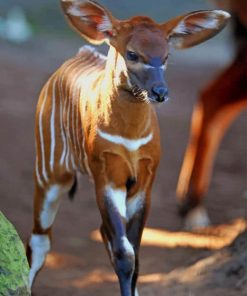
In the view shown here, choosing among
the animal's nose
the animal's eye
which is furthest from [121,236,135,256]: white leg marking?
the animal's eye

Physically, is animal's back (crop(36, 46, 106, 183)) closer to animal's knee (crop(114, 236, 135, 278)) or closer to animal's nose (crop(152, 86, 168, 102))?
animal's knee (crop(114, 236, 135, 278))

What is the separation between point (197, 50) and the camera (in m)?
16.4

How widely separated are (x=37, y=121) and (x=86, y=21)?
2.81 feet

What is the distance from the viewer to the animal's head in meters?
5.16

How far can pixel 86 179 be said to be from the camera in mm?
9430

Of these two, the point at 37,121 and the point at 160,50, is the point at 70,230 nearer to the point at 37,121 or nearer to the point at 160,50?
the point at 37,121

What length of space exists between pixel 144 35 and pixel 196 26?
0.48m

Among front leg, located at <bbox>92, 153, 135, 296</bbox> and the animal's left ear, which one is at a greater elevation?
the animal's left ear

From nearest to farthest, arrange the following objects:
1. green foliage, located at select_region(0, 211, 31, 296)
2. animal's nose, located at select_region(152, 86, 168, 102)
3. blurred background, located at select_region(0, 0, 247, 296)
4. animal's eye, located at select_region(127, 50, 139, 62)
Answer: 1. green foliage, located at select_region(0, 211, 31, 296)
2. animal's nose, located at select_region(152, 86, 168, 102)
3. animal's eye, located at select_region(127, 50, 139, 62)
4. blurred background, located at select_region(0, 0, 247, 296)

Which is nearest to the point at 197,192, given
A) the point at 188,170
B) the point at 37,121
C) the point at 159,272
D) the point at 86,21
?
the point at 188,170

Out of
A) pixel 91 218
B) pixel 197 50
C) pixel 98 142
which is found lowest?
pixel 197 50

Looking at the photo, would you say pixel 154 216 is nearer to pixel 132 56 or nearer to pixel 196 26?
pixel 196 26

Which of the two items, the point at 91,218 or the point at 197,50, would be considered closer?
the point at 91,218

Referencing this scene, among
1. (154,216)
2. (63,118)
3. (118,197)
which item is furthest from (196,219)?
(118,197)
